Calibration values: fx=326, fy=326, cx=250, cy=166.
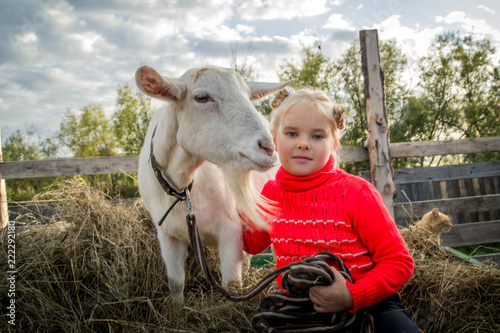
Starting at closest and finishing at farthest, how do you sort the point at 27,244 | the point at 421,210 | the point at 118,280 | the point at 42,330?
the point at 42,330 < the point at 118,280 < the point at 27,244 < the point at 421,210

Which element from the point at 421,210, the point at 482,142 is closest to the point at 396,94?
the point at 482,142

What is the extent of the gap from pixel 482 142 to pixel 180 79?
5.12 m

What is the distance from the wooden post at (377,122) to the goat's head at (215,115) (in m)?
3.09

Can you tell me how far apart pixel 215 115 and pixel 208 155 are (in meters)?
0.23

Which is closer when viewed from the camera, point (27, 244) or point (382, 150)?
point (27, 244)

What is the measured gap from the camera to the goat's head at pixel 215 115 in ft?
5.57

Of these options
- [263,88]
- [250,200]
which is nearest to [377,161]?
[263,88]

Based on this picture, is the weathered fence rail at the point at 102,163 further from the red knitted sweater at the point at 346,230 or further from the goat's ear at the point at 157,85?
the red knitted sweater at the point at 346,230

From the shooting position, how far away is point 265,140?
163cm

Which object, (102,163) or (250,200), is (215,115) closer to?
(250,200)

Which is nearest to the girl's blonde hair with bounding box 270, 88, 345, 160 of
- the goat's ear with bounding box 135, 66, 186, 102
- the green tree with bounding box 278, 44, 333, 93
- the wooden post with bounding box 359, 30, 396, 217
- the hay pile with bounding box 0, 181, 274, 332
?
the goat's ear with bounding box 135, 66, 186, 102

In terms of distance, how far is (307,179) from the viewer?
1.61m

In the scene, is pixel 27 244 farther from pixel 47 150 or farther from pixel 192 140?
pixel 47 150

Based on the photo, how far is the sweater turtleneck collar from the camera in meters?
1.59
